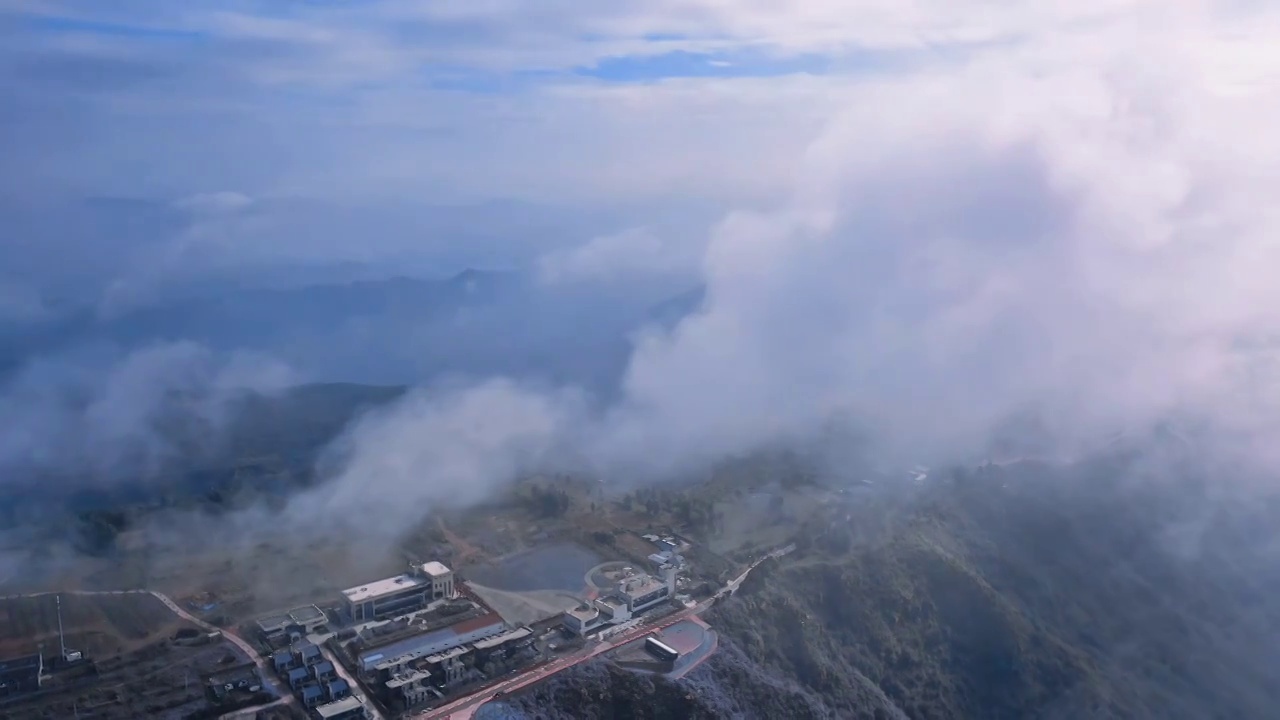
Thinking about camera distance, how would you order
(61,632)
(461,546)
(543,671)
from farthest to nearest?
1. (461,546)
2. (61,632)
3. (543,671)

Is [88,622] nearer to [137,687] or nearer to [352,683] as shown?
[137,687]

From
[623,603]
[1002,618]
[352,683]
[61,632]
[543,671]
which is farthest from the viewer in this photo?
[1002,618]

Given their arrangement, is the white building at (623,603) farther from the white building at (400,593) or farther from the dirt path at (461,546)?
the dirt path at (461,546)

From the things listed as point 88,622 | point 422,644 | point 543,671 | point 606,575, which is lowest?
point 606,575

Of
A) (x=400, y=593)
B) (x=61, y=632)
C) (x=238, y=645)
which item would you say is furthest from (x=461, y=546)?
(x=61, y=632)

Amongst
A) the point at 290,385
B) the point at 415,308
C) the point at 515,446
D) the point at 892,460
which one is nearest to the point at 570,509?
the point at 515,446

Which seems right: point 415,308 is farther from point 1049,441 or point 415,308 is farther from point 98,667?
point 98,667

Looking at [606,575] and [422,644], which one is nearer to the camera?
[422,644]

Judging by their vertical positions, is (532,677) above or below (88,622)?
below

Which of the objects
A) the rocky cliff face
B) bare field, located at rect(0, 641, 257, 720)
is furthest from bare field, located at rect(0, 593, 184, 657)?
the rocky cliff face

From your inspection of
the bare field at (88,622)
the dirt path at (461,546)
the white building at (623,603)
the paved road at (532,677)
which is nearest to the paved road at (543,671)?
the paved road at (532,677)

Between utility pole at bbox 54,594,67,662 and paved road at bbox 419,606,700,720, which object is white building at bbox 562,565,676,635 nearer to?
paved road at bbox 419,606,700,720
